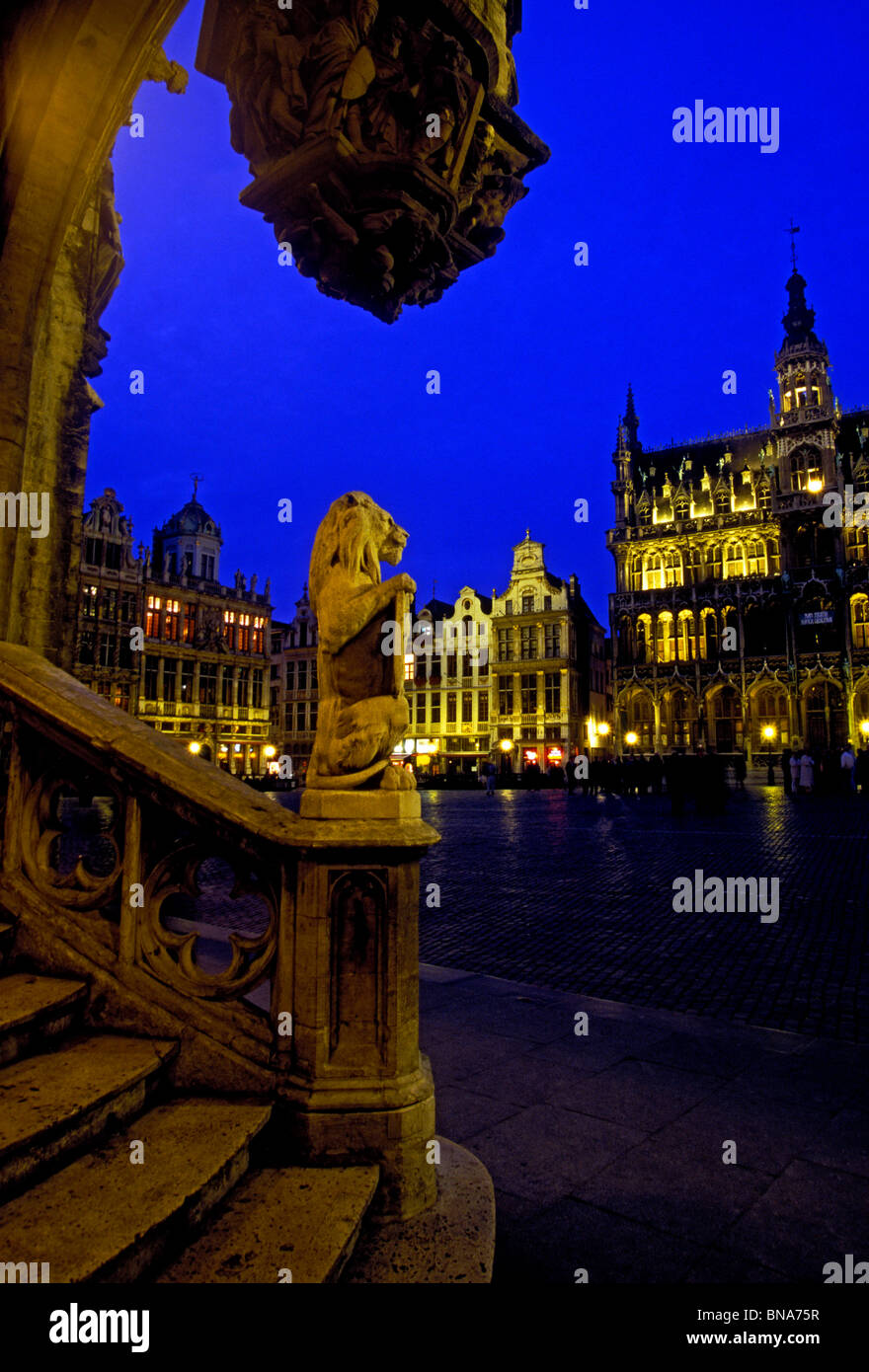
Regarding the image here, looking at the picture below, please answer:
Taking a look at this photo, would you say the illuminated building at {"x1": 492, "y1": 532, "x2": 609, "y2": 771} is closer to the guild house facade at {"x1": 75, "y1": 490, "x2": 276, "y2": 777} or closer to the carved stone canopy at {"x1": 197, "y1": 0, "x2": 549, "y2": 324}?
the guild house facade at {"x1": 75, "y1": 490, "x2": 276, "y2": 777}

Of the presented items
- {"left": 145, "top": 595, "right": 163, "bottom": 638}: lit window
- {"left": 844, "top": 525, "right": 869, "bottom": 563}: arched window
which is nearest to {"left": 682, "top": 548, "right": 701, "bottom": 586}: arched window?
{"left": 844, "top": 525, "right": 869, "bottom": 563}: arched window

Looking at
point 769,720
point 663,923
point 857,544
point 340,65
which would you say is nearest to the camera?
point 340,65

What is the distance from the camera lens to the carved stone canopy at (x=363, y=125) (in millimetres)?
3869

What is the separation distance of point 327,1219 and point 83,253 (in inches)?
236

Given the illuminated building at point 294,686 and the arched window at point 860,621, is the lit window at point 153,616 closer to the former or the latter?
the illuminated building at point 294,686

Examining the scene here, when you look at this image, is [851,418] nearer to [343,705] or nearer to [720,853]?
[720,853]

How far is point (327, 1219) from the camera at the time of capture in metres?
2.04

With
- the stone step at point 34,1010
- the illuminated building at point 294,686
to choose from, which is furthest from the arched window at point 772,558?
the stone step at point 34,1010

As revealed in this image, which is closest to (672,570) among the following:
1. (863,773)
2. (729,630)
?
(729,630)

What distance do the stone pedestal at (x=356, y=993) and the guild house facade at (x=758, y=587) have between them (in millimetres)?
48335

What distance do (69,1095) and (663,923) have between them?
6.01 m

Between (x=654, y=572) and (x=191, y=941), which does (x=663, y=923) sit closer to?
(x=191, y=941)

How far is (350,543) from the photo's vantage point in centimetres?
283
